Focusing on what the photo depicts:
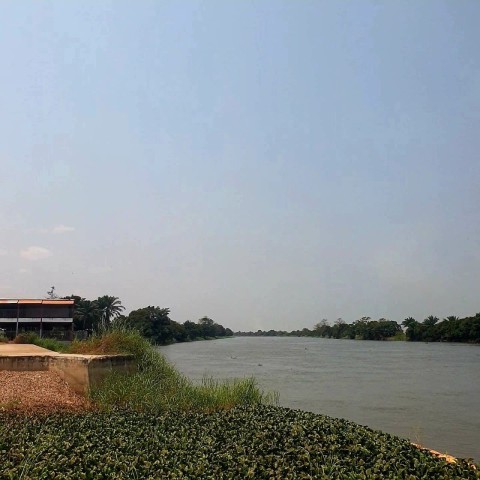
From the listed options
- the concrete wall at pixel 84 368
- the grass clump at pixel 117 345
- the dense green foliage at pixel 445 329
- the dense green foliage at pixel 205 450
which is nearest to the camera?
the dense green foliage at pixel 205 450

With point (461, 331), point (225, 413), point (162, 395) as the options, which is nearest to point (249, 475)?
point (225, 413)

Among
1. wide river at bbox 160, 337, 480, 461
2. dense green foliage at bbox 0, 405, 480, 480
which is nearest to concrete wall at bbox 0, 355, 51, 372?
dense green foliage at bbox 0, 405, 480, 480

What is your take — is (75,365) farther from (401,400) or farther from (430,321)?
(430,321)

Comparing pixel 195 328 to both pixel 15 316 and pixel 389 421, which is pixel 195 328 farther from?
pixel 389 421

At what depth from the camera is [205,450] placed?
6508 millimetres

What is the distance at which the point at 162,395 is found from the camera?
35.7 feet

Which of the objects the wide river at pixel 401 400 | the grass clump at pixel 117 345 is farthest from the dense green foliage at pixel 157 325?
the grass clump at pixel 117 345

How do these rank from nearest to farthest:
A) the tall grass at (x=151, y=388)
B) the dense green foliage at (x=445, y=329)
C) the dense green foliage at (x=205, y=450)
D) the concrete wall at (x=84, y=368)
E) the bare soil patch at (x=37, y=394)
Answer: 1. the dense green foliage at (x=205, y=450)
2. the bare soil patch at (x=37, y=394)
3. the tall grass at (x=151, y=388)
4. the concrete wall at (x=84, y=368)
5. the dense green foliage at (x=445, y=329)

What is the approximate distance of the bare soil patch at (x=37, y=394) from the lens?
9.70 metres

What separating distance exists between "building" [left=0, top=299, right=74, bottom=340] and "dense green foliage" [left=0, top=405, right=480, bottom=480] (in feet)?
119

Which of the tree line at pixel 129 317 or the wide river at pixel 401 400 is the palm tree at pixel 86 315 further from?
the wide river at pixel 401 400

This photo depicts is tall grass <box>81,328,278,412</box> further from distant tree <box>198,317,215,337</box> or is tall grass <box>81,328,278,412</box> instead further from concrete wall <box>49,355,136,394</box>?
distant tree <box>198,317,215,337</box>

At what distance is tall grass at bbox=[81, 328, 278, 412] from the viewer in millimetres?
10453

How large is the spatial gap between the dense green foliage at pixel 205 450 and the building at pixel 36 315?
3637 centimetres
